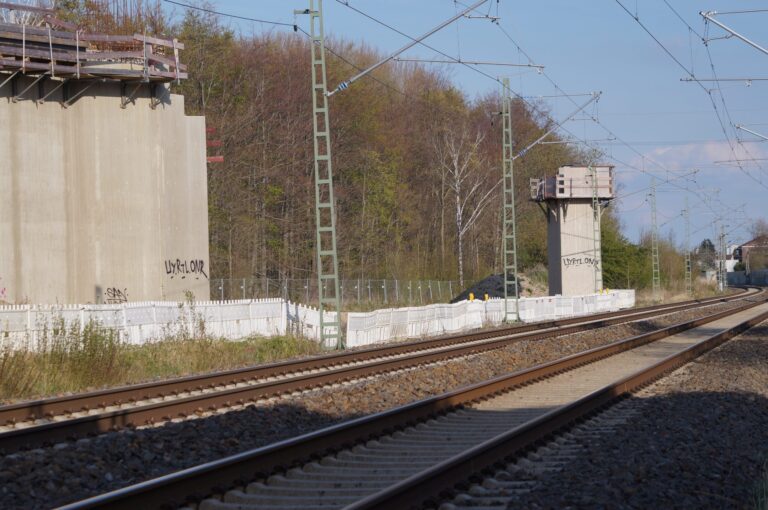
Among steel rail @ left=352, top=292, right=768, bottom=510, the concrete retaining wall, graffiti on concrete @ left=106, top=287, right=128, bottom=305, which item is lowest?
steel rail @ left=352, top=292, right=768, bottom=510

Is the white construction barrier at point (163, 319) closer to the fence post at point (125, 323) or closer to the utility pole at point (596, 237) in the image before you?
the fence post at point (125, 323)

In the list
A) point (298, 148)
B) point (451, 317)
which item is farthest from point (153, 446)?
point (298, 148)

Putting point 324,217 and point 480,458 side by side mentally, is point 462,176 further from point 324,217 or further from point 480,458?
point 480,458

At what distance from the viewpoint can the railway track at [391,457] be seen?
27.8ft

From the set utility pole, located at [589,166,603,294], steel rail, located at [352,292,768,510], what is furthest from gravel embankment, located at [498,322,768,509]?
utility pole, located at [589,166,603,294]

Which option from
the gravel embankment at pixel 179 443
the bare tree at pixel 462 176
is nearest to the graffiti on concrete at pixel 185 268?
the gravel embankment at pixel 179 443

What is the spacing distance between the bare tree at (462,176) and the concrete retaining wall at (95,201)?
28895 millimetres

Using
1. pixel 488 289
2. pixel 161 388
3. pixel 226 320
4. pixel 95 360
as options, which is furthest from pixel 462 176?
pixel 161 388

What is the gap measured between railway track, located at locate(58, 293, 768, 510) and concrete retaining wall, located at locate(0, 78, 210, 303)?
80.0 feet

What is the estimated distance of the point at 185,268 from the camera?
41688mm

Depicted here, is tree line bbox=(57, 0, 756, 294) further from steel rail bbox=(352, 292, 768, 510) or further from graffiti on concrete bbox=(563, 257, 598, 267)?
steel rail bbox=(352, 292, 768, 510)

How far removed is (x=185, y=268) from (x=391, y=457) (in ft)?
104

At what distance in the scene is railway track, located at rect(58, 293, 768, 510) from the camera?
8.48 meters

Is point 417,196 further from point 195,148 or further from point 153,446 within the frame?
point 153,446
